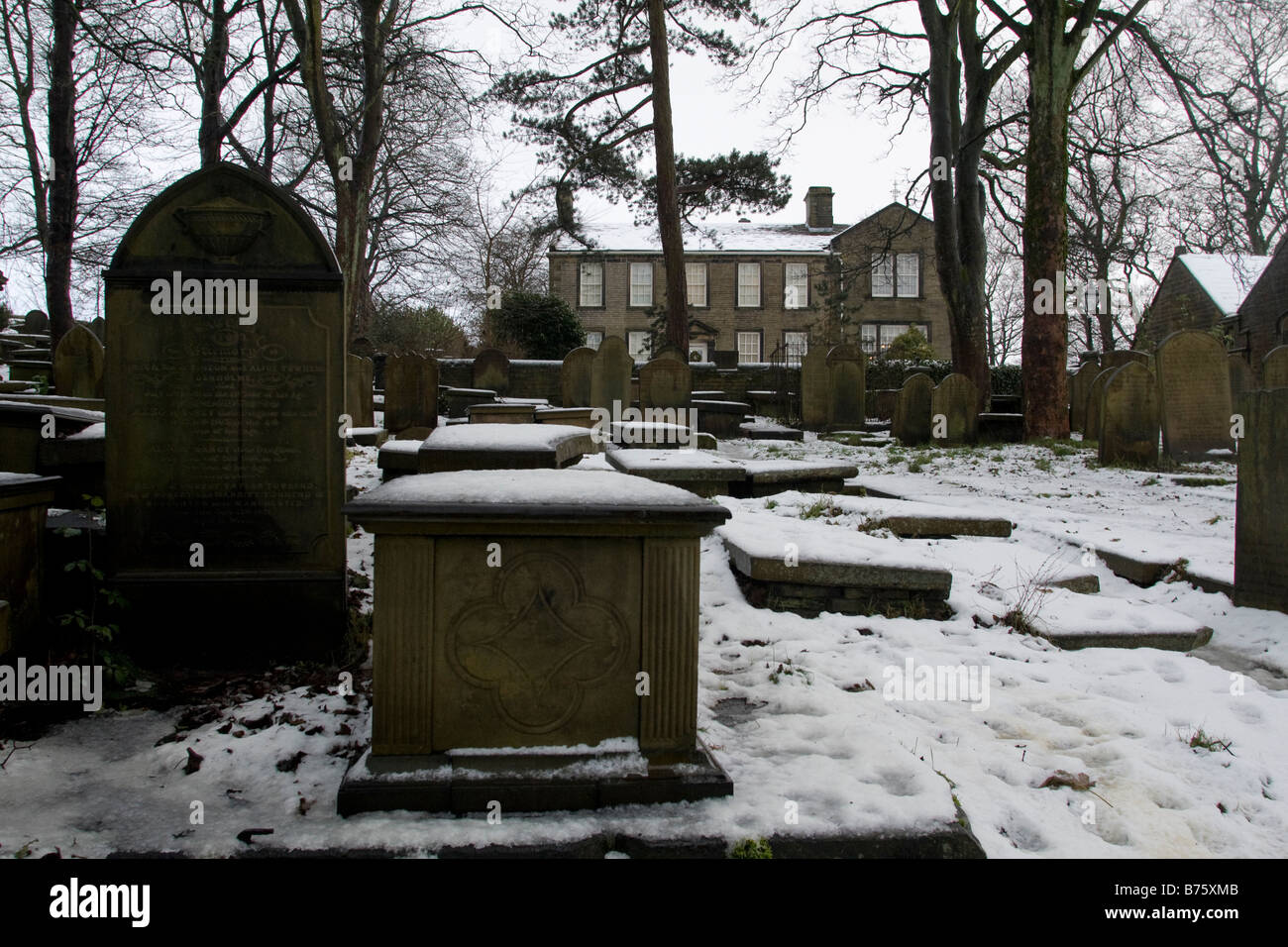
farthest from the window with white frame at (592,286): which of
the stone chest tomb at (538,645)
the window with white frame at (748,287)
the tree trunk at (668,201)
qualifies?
the stone chest tomb at (538,645)

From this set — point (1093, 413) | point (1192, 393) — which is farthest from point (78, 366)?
point (1093, 413)

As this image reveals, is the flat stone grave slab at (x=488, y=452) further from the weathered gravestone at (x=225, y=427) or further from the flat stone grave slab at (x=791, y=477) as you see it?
the flat stone grave slab at (x=791, y=477)

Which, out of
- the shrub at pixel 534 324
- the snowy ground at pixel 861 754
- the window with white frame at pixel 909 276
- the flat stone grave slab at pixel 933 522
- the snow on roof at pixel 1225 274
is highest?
the window with white frame at pixel 909 276

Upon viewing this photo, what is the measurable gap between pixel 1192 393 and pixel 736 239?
28.7 m

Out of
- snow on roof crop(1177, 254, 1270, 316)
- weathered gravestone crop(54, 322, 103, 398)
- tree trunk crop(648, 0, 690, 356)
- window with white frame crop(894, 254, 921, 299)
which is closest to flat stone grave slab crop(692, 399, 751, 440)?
tree trunk crop(648, 0, 690, 356)

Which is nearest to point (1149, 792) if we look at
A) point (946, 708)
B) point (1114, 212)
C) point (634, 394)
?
point (946, 708)

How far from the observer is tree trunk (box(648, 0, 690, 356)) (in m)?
17.4

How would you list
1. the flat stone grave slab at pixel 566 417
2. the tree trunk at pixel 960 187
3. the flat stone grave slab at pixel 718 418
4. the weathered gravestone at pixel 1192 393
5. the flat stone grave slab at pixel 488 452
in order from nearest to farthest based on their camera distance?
the flat stone grave slab at pixel 488 452
the flat stone grave slab at pixel 566 417
the weathered gravestone at pixel 1192 393
the flat stone grave slab at pixel 718 418
the tree trunk at pixel 960 187

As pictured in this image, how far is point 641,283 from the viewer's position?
37.1 m

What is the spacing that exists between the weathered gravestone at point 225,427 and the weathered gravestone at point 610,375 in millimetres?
10875

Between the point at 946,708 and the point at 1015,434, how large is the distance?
12674mm

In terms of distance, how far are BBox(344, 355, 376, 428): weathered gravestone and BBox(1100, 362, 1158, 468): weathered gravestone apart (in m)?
10.9

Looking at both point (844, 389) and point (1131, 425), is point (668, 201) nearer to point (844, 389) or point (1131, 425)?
point (844, 389)

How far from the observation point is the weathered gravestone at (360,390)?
42.5 ft
